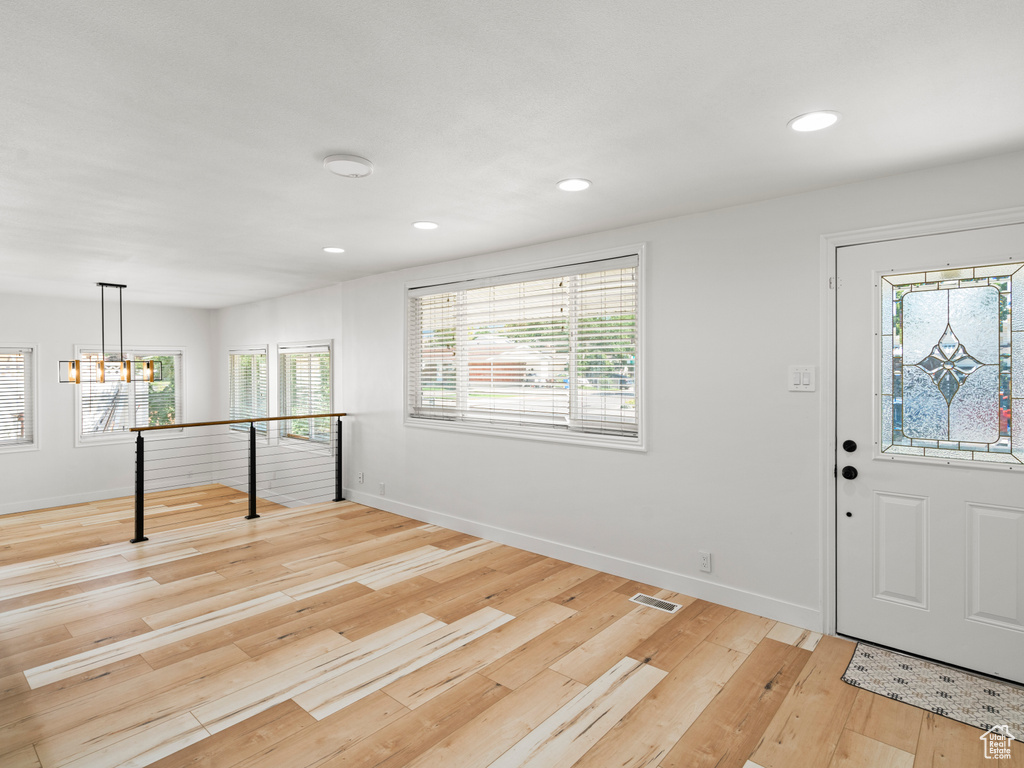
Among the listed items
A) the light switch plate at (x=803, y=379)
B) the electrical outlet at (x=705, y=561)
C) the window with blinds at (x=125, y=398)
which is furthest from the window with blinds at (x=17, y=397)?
the light switch plate at (x=803, y=379)

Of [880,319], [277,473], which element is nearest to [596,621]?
[880,319]

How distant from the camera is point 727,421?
3330 mm

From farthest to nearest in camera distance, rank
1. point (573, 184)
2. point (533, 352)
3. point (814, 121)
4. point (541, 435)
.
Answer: point (533, 352)
point (541, 435)
point (573, 184)
point (814, 121)

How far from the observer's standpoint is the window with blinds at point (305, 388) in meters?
6.46

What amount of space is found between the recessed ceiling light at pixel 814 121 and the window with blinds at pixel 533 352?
156 centimetres

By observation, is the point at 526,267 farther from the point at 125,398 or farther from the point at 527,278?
the point at 125,398

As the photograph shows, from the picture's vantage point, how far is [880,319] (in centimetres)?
282

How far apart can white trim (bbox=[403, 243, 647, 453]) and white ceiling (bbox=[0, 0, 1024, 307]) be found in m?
0.49

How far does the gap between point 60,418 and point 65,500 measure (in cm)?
102

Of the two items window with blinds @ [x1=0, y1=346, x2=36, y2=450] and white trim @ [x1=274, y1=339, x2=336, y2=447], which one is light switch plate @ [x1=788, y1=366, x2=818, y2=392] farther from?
window with blinds @ [x1=0, y1=346, x2=36, y2=450]

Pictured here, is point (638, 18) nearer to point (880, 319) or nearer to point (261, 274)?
point (880, 319)

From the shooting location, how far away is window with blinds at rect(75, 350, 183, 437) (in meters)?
7.13

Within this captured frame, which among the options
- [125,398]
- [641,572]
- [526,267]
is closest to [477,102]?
[526,267]

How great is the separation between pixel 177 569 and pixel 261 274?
2.88m
